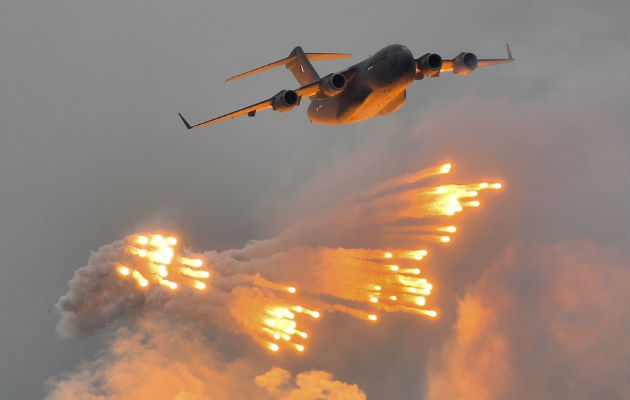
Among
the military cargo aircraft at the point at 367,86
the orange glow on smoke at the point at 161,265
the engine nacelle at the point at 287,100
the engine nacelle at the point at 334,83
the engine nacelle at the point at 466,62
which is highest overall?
the engine nacelle at the point at 466,62

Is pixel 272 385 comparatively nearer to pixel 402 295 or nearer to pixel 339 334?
pixel 339 334

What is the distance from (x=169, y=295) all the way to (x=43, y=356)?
37934 millimetres

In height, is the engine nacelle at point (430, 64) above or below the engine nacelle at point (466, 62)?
below

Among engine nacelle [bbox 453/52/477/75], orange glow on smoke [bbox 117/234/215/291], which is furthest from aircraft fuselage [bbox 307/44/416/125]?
orange glow on smoke [bbox 117/234/215/291]

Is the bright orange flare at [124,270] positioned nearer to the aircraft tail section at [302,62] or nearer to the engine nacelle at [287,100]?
the aircraft tail section at [302,62]

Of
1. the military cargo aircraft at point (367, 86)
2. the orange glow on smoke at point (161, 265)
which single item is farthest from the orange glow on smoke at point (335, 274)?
the military cargo aircraft at point (367, 86)

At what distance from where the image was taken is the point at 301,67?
29906mm

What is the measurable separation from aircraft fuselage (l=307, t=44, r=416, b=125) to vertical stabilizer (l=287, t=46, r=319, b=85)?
3.33 metres

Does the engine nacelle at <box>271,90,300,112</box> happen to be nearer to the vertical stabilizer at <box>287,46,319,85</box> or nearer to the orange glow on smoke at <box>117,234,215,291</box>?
the vertical stabilizer at <box>287,46,319,85</box>

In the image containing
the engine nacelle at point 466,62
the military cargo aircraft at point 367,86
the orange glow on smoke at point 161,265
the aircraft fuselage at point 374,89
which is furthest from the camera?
the orange glow on smoke at point 161,265

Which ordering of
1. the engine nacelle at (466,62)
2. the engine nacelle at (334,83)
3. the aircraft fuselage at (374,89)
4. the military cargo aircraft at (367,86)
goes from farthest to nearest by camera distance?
the engine nacelle at (466,62) < the engine nacelle at (334,83) < the military cargo aircraft at (367,86) < the aircraft fuselage at (374,89)

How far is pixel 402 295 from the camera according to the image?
107 ft

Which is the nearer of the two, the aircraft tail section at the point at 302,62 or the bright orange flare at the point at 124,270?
the aircraft tail section at the point at 302,62

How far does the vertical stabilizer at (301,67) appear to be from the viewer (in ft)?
95.5
